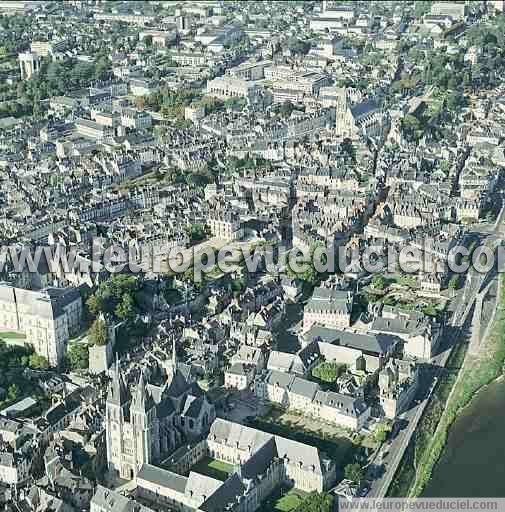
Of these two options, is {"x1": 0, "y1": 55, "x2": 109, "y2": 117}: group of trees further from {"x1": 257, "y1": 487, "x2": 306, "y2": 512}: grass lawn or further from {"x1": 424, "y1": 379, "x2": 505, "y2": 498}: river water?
{"x1": 257, "y1": 487, "x2": 306, "y2": 512}: grass lawn

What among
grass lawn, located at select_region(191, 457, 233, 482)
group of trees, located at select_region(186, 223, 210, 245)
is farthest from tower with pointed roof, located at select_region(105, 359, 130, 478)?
group of trees, located at select_region(186, 223, 210, 245)

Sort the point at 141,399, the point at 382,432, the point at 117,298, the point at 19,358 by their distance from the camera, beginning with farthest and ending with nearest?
1. the point at 117,298
2. the point at 19,358
3. the point at 382,432
4. the point at 141,399

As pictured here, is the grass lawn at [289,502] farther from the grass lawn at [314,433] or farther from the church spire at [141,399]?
the church spire at [141,399]

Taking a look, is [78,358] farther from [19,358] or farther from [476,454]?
[476,454]

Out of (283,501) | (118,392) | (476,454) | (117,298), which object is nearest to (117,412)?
→ (118,392)

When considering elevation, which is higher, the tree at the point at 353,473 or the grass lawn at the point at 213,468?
the tree at the point at 353,473

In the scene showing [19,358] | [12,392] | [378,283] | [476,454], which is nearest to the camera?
[476,454]
